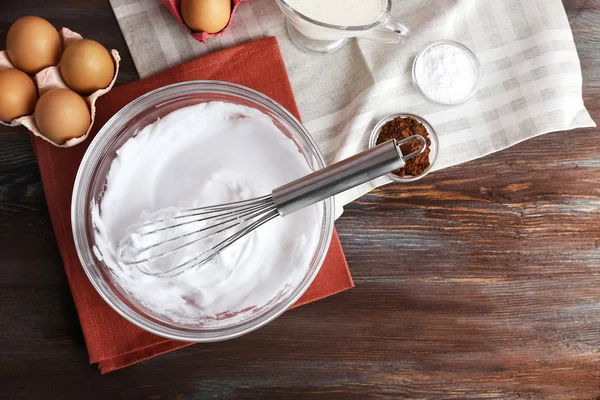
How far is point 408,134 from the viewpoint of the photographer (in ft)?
3.21

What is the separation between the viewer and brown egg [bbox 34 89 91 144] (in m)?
0.83

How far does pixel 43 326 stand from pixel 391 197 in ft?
2.26

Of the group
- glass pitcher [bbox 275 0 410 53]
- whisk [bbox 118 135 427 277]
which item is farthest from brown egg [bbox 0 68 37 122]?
glass pitcher [bbox 275 0 410 53]

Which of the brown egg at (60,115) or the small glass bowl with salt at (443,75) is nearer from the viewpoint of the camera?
the brown egg at (60,115)

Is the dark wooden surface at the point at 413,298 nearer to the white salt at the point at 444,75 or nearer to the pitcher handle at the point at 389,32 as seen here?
the white salt at the point at 444,75

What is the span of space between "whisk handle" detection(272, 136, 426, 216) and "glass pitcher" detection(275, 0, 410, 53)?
0.31 meters

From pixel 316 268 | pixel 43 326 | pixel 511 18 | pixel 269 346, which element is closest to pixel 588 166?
pixel 511 18

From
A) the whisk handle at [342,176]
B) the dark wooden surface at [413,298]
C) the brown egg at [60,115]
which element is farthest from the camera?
the dark wooden surface at [413,298]

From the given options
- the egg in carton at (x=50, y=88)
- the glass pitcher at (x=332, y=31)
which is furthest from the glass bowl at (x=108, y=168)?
the glass pitcher at (x=332, y=31)

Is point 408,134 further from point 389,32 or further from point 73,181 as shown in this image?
point 73,181

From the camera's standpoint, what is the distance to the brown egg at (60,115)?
83 cm

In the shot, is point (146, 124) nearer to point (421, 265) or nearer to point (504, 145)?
point (421, 265)

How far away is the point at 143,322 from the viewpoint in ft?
2.82

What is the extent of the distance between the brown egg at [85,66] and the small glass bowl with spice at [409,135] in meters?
0.49
